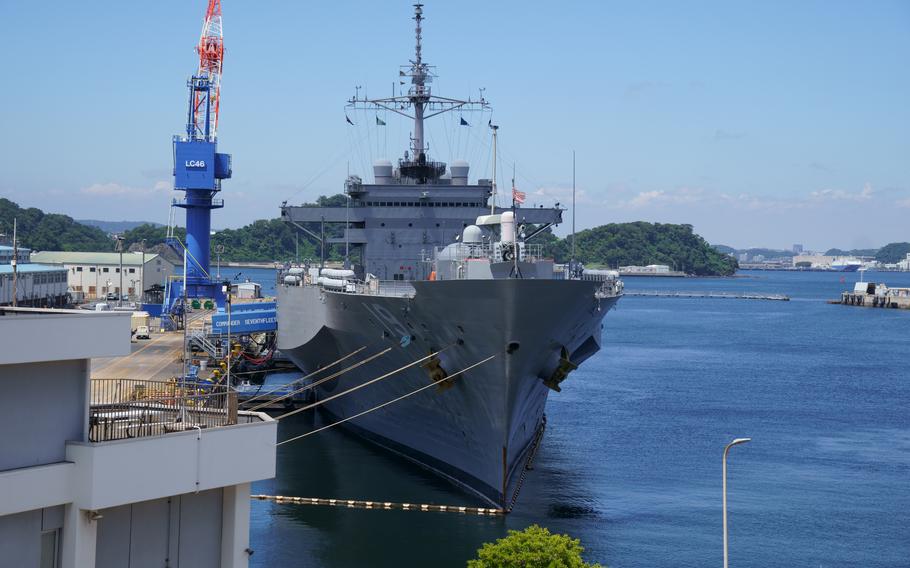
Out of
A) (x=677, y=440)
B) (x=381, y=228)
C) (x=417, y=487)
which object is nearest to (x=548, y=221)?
(x=381, y=228)

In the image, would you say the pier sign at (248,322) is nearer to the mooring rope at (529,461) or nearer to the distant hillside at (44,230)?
the mooring rope at (529,461)

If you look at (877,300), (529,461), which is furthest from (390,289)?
(877,300)

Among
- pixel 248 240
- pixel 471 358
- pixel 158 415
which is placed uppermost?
pixel 248 240

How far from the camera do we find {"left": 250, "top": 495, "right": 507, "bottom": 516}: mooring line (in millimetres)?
22312

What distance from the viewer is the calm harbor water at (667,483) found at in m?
20.5

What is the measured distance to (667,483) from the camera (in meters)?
25.7

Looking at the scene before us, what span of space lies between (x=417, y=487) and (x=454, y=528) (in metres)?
3.18

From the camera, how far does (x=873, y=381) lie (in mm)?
47031

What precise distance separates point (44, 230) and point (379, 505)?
96.9m

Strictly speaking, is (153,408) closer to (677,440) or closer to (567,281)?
(567,281)

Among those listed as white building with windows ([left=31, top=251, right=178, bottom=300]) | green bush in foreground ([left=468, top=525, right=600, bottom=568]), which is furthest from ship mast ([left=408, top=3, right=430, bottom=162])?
white building with windows ([left=31, top=251, right=178, bottom=300])

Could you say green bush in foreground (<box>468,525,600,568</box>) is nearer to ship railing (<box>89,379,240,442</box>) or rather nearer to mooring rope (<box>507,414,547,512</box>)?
ship railing (<box>89,379,240,442</box>)

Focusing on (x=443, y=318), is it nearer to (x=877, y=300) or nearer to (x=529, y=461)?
(x=529, y=461)

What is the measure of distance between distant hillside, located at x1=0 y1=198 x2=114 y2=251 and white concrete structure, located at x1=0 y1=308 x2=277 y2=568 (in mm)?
100607
